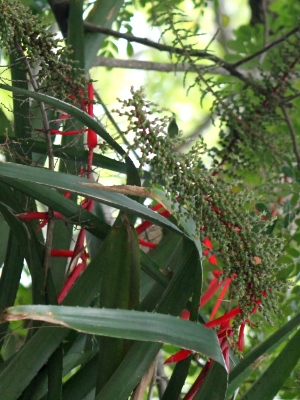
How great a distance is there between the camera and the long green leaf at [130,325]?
48 cm

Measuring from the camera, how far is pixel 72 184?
573 millimetres

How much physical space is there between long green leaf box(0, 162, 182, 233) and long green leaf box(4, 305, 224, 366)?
9 centimetres

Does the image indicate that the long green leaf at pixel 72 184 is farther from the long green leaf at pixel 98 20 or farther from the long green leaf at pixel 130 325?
the long green leaf at pixel 98 20

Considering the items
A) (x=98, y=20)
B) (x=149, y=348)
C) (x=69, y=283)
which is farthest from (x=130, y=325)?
(x=98, y=20)

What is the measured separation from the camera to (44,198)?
651 mm

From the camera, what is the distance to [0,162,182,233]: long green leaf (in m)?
0.55

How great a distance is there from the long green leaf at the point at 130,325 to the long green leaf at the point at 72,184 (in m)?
0.09

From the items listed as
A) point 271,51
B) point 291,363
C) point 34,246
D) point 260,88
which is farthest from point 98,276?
point 271,51

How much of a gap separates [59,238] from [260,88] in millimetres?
442

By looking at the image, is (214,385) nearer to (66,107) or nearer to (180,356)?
(180,356)

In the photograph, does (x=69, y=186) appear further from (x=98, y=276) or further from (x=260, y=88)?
(x=260, y=88)

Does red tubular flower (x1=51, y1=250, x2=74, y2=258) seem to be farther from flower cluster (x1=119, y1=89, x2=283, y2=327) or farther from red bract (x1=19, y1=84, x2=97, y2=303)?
flower cluster (x1=119, y1=89, x2=283, y2=327)

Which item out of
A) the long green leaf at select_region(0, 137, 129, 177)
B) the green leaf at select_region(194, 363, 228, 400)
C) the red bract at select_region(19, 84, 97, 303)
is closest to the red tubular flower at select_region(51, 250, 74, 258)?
the red bract at select_region(19, 84, 97, 303)

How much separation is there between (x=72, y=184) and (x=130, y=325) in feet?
0.43
